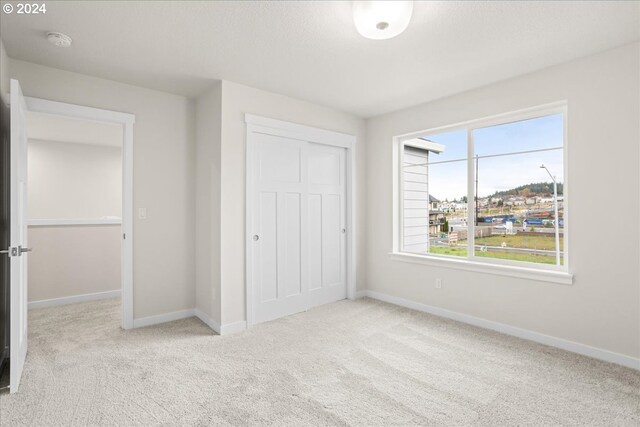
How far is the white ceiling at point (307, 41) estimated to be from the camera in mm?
2066

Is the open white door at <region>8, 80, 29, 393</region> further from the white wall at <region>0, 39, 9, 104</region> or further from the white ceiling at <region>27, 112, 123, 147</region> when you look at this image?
the white ceiling at <region>27, 112, 123, 147</region>

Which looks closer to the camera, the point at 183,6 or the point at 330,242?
the point at 183,6

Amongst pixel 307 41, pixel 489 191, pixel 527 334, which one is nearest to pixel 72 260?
pixel 307 41

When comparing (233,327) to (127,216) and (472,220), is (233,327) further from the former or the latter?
(472,220)

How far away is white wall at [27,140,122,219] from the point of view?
200 inches

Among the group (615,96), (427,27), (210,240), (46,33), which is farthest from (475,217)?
(46,33)

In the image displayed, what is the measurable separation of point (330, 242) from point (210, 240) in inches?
59.6

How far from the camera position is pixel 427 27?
225cm

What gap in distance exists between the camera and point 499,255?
132 inches

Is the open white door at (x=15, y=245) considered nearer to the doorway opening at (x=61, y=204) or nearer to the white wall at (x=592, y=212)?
the doorway opening at (x=61, y=204)

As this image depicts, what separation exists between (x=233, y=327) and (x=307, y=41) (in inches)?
104

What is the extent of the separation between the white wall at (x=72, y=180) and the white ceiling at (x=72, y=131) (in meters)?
0.18

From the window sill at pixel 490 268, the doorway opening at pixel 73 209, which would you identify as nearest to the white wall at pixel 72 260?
the doorway opening at pixel 73 209

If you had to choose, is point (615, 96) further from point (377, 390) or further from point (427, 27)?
point (377, 390)
